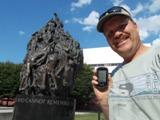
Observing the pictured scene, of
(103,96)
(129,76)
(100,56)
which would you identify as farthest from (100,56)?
(129,76)

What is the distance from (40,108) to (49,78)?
86cm

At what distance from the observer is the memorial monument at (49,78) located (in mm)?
10336

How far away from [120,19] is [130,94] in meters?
0.59

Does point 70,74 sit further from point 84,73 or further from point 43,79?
point 84,73

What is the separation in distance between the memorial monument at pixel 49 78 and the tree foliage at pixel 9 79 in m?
42.9

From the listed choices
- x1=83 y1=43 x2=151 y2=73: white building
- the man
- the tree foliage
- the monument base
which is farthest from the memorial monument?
x1=83 y1=43 x2=151 y2=73: white building

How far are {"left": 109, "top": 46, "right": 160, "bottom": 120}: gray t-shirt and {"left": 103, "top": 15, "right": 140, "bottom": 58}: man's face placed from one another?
113 mm

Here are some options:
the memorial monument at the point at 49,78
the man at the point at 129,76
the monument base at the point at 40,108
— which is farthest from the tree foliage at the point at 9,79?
the man at the point at 129,76

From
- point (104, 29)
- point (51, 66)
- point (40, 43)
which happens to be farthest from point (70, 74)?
point (104, 29)

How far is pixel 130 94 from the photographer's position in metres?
2.94

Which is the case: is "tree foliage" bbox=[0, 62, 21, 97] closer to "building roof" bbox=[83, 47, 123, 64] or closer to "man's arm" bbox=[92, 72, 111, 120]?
"building roof" bbox=[83, 47, 123, 64]

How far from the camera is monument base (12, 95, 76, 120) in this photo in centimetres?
1026

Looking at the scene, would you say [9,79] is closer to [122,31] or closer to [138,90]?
[122,31]

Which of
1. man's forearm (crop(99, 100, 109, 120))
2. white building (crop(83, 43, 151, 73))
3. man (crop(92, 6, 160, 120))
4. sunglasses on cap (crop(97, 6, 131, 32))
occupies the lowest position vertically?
man's forearm (crop(99, 100, 109, 120))
